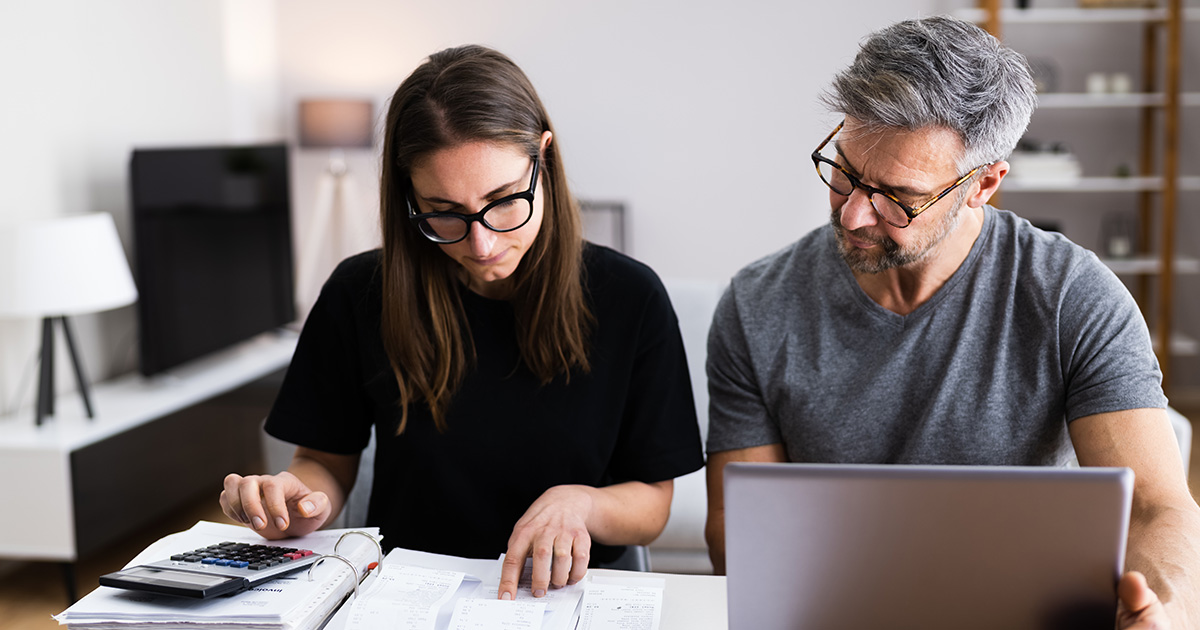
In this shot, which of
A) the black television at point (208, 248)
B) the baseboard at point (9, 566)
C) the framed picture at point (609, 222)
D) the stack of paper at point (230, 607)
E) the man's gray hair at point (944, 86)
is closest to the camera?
the stack of paper at point (230, 607)

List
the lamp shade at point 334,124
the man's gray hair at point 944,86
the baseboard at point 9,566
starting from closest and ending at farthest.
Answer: the man's gray hair at point 944,86, the baseboard at point 9,566, the lamp shade at point 334,124

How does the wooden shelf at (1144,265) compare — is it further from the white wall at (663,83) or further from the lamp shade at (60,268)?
the lamp shade at (60,268)

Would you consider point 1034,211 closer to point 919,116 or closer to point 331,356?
point 919,116

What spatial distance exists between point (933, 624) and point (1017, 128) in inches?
28.1

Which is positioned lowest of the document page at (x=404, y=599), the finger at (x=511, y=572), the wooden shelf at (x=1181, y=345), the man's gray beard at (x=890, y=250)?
the wooden shelf at (x=1181, y=345)

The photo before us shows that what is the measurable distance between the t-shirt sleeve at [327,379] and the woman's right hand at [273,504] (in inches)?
7.5

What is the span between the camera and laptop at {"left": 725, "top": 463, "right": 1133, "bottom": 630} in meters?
0.79

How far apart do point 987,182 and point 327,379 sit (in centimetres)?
93

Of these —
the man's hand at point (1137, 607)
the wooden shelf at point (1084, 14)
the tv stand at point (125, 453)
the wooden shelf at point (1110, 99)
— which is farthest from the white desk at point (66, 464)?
the wooden shelf at point (1110, 99)

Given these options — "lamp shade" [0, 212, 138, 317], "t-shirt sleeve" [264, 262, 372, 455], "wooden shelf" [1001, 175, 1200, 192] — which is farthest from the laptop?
"wooden shelf" [1001, 175, 1200, 192]

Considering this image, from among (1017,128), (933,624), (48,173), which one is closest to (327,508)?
(933,624)

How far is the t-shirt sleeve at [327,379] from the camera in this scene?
135cm

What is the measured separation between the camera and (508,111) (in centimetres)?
122

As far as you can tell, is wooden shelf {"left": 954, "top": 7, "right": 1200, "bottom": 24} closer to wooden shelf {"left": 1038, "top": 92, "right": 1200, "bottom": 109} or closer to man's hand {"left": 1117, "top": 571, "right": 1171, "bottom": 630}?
wooden shelf {"left": 1038, "top": 92, "right": 1200, "bottom": 109}
